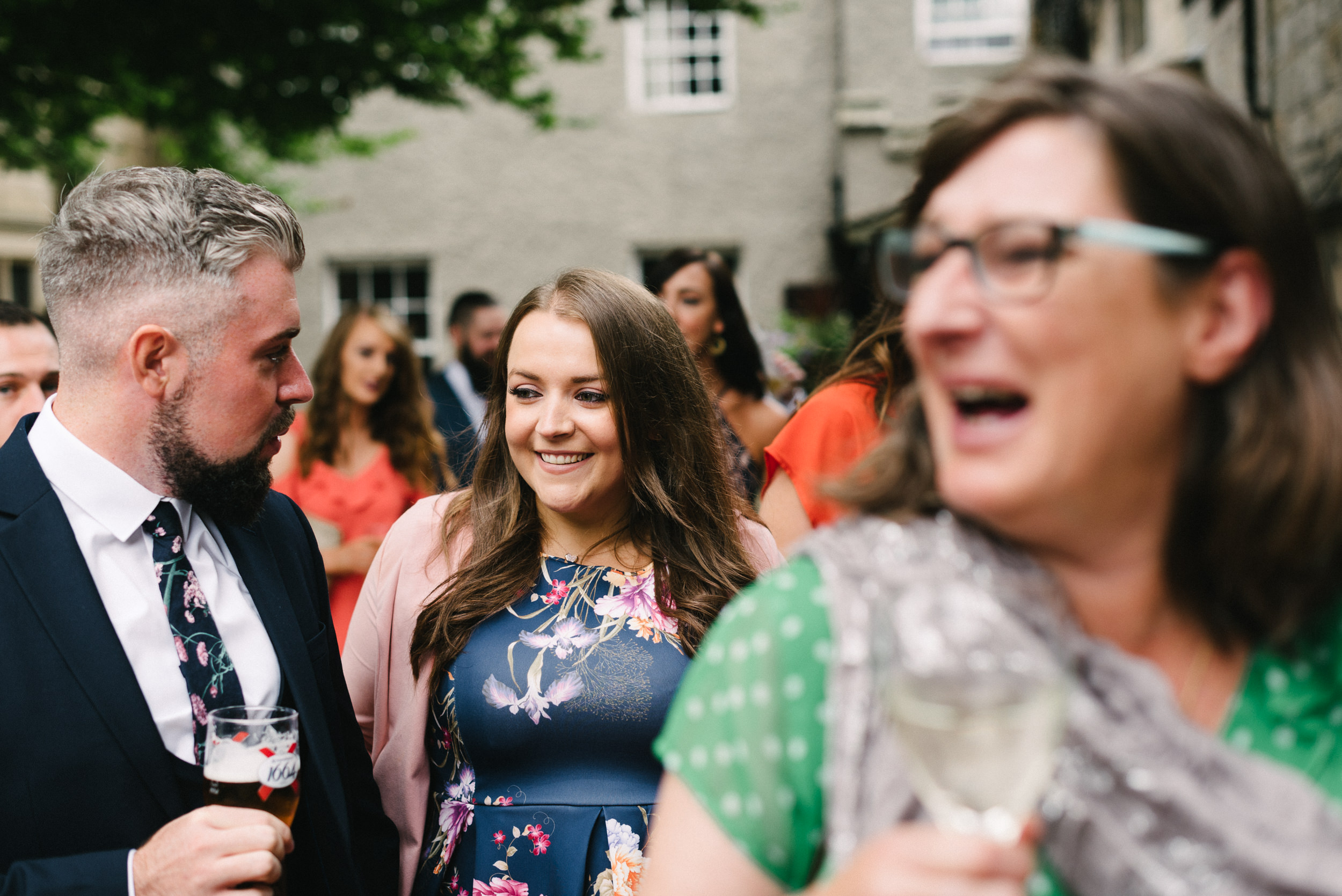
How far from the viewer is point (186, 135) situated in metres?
8.68

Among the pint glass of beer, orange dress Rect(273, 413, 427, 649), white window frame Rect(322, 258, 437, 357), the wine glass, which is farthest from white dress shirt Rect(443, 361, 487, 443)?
white window frame Rect(322, 258, 437, 357)

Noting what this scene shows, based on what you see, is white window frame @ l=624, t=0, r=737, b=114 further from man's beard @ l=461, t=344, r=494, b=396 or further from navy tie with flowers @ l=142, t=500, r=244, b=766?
navy tie with flowers @ l=142, t=500, r=244, b=766

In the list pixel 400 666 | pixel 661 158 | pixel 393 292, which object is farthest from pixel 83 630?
pixel 393 292

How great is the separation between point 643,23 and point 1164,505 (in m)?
13.6

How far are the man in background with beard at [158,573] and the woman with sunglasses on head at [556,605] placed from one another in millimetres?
222

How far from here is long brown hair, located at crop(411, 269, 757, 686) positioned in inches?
100.0

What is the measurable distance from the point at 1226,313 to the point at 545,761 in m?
1.64

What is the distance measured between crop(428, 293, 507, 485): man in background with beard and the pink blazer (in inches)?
98.3

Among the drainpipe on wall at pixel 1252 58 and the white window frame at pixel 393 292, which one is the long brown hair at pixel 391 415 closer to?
the drainpipe on wall at pixel 1252 58

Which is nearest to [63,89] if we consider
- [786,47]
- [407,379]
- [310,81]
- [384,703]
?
[310,81]

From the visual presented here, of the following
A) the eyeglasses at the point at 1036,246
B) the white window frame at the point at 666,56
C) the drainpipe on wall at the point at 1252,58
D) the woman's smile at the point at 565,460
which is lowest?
the woman's smile at the point at 565,460

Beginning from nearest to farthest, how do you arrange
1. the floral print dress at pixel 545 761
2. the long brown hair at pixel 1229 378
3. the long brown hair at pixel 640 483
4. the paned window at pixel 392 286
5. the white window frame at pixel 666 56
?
the long brown hair at pixel 1229 378 → the floral print dress at pixel 545 761 → the long brown hair at pixel 640 483 → the white window frame at pixel 666 56 → the paned window at pixel 392 286

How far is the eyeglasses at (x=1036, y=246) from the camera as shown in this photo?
1.11 m

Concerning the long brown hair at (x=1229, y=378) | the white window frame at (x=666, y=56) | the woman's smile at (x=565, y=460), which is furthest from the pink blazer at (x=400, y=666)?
the white window frame at (x=666, y=56)
